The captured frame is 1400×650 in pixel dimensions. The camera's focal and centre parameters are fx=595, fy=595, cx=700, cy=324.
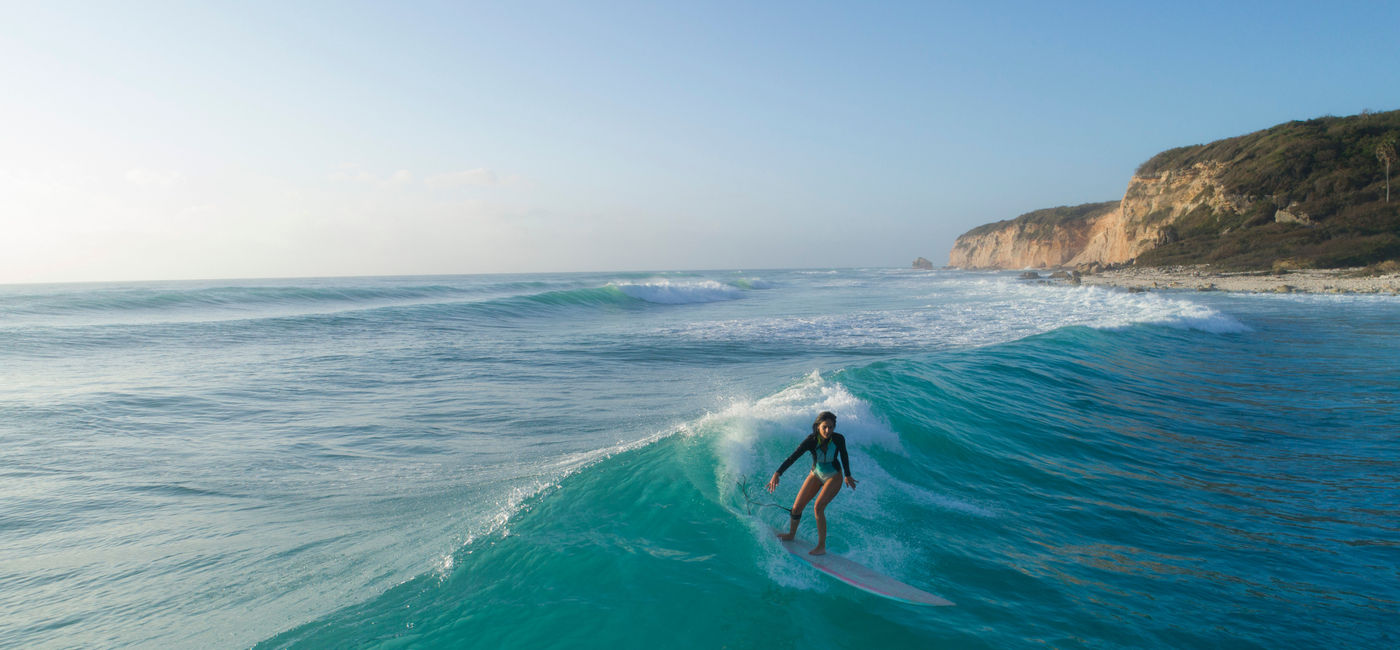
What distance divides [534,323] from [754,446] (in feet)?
68.2

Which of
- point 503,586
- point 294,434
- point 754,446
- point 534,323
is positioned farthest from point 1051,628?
point 534,323

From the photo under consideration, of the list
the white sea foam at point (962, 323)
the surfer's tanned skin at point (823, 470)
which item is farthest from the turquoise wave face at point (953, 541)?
the white sea foam at point (962, 323)

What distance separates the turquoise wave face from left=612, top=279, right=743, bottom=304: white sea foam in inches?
1304

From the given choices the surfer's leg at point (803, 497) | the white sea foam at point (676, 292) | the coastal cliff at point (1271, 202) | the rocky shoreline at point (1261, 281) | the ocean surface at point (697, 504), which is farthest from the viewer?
the white sea foam at point (676, 292)

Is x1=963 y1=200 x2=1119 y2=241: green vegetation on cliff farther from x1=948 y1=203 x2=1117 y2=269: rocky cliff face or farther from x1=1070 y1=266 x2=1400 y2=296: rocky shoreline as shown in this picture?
x1=1070 y1=266 x2=1400 y2=296: rocky shoreline

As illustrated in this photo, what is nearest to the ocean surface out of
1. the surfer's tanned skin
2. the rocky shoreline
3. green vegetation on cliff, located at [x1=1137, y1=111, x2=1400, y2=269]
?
the surfer's tanned skin

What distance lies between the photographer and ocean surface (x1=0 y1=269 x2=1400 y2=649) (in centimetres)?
402

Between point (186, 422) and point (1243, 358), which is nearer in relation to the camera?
point (186, 422)

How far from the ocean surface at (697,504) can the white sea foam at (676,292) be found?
2771 cm

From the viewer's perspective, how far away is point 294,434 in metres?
8.89

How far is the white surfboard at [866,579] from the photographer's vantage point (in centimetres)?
415

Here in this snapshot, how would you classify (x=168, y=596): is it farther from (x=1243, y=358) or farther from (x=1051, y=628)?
(x=1243, y=358)

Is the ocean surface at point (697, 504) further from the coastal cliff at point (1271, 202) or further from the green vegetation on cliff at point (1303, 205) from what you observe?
the coastal cliff at point (1271, 202)

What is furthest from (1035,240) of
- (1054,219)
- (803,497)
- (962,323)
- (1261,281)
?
(803,497)
